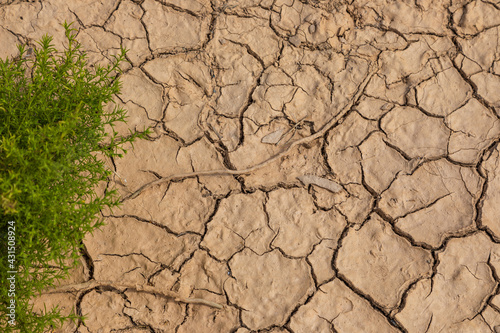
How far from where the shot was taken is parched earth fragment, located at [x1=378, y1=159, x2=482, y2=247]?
3018 mm

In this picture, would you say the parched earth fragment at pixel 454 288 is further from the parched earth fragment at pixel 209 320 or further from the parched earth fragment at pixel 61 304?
the parched earth fragment at pixel 61 304

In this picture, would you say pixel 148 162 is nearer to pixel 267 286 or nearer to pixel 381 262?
pixel 267 286

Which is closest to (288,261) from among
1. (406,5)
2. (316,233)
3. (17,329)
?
(316,233)

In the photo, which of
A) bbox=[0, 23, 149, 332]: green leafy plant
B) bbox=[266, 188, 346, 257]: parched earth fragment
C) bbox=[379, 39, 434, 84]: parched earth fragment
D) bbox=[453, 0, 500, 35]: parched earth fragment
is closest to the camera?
bbox=[0, 23, 149, 332]: green leafy plant

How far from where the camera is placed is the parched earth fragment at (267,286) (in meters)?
2.84

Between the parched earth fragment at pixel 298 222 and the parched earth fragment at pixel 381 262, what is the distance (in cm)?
14

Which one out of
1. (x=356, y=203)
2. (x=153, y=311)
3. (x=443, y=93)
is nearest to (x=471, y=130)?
(x=443, y=93)

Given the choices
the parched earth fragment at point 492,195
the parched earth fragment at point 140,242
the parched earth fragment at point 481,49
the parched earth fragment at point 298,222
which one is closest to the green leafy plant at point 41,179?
the parched earth fragment at point 140,242

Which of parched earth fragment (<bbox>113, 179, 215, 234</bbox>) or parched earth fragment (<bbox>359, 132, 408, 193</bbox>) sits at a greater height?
parched earth fragment (<bbox>359, 132, 408, 193</bbox>)

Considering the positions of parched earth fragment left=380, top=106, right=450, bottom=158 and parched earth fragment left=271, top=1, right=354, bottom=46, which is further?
parched earth fragment left=271, top=1, right=354, bottom=46

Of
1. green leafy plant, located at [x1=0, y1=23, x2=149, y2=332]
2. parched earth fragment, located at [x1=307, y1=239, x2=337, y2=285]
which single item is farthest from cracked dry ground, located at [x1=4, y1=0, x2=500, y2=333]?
green leafy plant, located at [x1=0, y1=23, x2=149, y2=332]

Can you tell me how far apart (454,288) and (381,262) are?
49 centimetres

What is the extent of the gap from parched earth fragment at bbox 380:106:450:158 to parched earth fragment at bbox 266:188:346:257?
0.74 meters

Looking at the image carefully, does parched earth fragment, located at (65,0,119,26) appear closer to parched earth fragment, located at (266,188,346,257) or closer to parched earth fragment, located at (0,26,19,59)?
parched earth fragment, located at (0,26,19,59)
